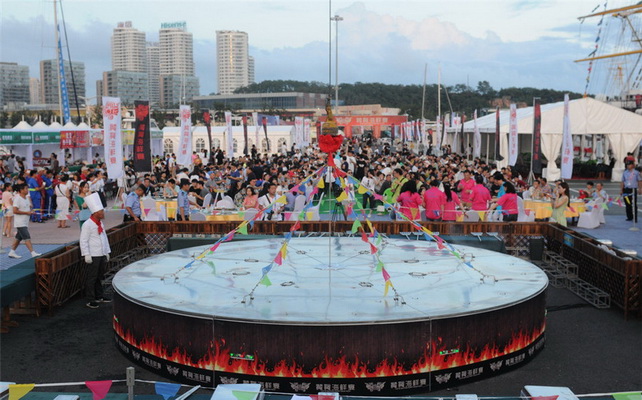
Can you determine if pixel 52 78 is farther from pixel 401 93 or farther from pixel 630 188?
pixel 630 188

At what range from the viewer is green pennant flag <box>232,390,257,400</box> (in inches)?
192

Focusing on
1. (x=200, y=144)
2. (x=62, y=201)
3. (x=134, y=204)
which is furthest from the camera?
(x=200, y=144)

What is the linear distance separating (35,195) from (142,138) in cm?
445

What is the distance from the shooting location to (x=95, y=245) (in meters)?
10.1

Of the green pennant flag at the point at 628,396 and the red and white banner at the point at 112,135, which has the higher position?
the red and white banner at the point at 112,135

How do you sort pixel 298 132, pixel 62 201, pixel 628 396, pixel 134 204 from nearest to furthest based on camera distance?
pixel 628 396
pixel 134 204
pixel 62 201
pixel 298 132

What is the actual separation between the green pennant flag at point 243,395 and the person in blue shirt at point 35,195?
15574mm

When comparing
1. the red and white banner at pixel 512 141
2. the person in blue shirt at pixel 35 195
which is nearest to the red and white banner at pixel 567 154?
the red and white banner at pixel 512 141

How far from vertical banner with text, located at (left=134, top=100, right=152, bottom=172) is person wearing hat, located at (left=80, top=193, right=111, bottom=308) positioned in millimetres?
6845

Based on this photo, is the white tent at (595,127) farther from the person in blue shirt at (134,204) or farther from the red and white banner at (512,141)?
the person in blue shirt at (134,204)

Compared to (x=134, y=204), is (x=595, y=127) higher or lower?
higher

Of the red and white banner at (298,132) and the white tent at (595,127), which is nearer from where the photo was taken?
the white tent at (595,127)

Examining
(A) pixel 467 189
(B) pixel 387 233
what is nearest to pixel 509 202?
(A) pixel 467 189

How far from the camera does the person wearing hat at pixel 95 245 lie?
32.6ft
